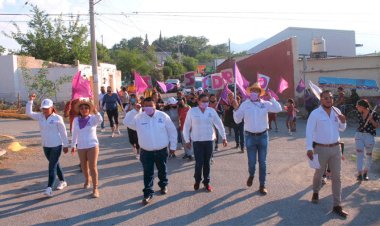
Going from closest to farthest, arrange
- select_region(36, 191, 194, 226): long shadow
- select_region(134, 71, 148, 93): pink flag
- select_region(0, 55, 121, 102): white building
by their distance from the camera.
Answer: select_region(36, 191, 194, 226): long shadow → select_region(134, 71, 148, 93): pink flag → select_region(0, 55, 121, 102): white building

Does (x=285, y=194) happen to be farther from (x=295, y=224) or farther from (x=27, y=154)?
(x=27, y=154)

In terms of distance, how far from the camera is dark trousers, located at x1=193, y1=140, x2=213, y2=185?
7.53 m

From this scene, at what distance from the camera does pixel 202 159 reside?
7.57 metres

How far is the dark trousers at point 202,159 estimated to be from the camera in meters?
7.53

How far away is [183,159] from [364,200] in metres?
4.62

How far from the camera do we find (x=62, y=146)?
7.59m

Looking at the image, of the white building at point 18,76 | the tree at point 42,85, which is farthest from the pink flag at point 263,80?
the white building at point 18,76

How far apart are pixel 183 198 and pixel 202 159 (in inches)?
32.4

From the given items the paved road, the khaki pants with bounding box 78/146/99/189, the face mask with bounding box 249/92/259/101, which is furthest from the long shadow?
the face mask with bounding box 249/92/259/101

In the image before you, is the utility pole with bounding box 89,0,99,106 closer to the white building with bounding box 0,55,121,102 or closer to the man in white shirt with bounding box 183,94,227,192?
the white building with bounding box 0,55,121,102

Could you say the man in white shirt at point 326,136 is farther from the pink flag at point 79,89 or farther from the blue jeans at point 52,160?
the pink flag at point 79,89

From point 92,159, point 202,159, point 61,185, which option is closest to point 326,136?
point 202,159

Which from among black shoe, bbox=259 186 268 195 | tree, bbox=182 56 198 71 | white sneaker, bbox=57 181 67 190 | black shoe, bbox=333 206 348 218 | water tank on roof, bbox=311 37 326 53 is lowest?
black shoe, bbox=333 206 348 218

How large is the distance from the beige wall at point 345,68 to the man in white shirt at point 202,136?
1503 cm
